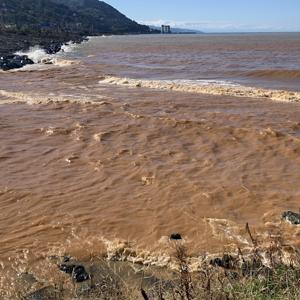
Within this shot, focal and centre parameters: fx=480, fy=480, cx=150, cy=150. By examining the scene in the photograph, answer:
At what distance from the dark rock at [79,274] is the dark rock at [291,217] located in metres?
3.94

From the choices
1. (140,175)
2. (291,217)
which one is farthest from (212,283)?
(140,175)

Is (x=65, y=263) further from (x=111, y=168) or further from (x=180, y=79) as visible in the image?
(x=180, y=79)

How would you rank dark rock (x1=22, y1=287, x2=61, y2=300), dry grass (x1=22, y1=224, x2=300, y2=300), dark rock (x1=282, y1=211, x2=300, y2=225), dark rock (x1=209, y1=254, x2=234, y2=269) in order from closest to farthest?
dry grass (x1=22, y1=224, x2=300, y2=300), dark rock (x1=22, y1=287, x2=61, y2=300), dark rock (x1=209, y1=254, x2=234, y2=269), dark rock (x1=282, y1=211, x2=300, y2=225)

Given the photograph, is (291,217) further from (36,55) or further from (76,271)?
(36,55)

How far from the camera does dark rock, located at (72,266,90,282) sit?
6801mm

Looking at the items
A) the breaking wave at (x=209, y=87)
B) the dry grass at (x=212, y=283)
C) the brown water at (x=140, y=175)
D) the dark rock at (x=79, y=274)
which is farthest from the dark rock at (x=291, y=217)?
the breaking wave at (x=209, y=87)

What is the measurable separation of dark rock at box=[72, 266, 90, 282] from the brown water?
0.52 metres

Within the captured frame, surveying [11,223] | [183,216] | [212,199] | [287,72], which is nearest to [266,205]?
[212,199]

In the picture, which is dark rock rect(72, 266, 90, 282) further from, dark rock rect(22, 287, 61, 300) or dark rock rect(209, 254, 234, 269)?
dark rock rect(209, 254, 234, 269)

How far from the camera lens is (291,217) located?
8844 mm

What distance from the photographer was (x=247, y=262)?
20.8 feet

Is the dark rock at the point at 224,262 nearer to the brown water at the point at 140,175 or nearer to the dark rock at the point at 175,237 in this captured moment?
the brown water at the point at 140,175

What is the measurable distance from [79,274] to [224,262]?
2093mm

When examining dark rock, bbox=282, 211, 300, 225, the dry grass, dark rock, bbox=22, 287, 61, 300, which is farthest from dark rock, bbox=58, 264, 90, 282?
dark rock, bbox=282, 211, 300, 225
